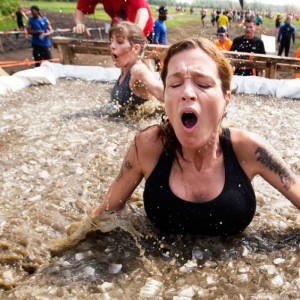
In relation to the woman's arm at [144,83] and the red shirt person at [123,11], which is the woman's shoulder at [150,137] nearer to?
the woman's arm at [144,83]

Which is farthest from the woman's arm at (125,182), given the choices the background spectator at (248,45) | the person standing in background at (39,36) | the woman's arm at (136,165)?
the person standing in background at (39,36)

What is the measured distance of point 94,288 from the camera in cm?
307

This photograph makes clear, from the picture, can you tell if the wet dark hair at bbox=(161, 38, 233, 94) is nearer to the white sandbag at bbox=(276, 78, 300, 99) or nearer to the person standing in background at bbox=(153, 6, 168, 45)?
the white sandbag at bbox=(276, 78, 300, 99)

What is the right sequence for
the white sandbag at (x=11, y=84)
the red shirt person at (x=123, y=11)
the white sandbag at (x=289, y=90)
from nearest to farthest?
the red shirt person at (x=123, y=11) < the white sandbag at (x=289, y=90) < the white sandbag at (x=11, y=84)

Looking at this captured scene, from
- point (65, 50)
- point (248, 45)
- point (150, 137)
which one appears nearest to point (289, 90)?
point (248, 45)

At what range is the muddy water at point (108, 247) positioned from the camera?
3.09m

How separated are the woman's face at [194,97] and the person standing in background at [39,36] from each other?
14.0 meters

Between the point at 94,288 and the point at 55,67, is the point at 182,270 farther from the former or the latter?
the point at 55,67

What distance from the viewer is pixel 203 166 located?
10.6 ft

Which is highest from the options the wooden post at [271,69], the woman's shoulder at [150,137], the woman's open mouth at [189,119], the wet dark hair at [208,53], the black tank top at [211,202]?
the wet dark hair at [208,53]

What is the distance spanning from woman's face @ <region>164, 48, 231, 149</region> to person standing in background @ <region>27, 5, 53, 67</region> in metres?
14.0

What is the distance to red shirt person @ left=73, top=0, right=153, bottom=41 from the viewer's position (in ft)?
28.1

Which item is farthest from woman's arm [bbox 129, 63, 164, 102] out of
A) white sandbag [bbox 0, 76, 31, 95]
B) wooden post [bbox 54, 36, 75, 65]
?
wooden post [bbox 54, 36, 75, 65]

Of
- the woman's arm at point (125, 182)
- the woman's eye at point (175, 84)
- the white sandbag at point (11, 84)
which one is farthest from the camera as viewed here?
the white sandbag at point (11, 84)
